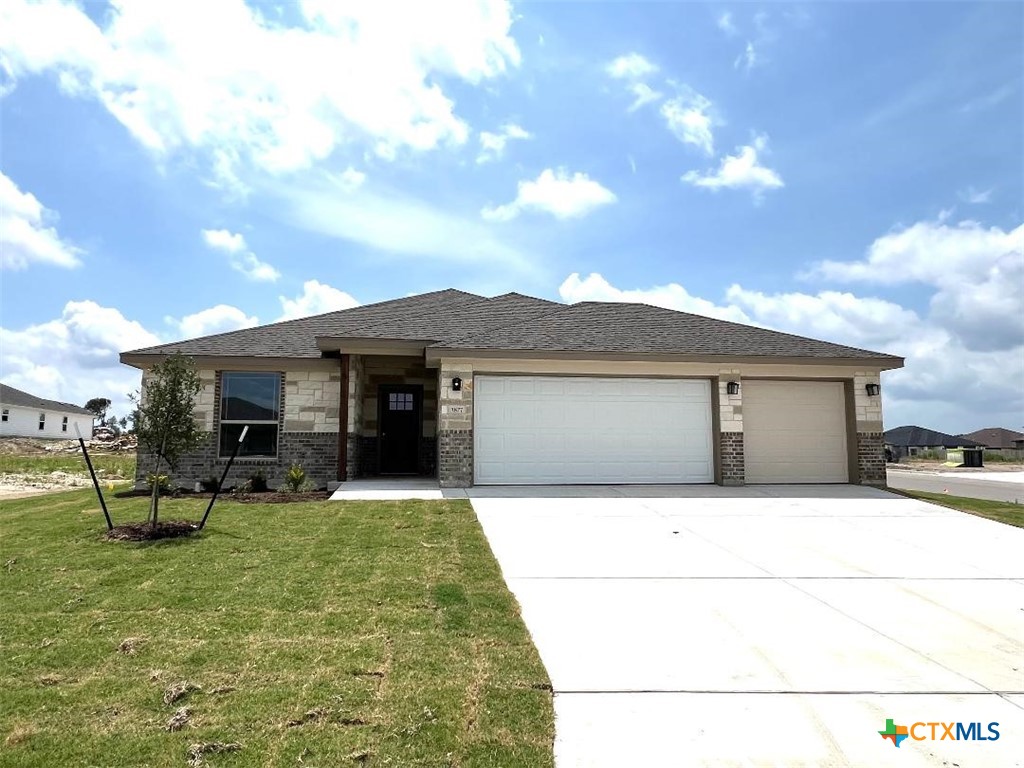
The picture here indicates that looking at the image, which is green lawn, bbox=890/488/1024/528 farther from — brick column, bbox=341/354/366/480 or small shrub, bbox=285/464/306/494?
small shrub, bbox=285/464/306/494

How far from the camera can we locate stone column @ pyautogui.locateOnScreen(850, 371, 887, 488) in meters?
14.2

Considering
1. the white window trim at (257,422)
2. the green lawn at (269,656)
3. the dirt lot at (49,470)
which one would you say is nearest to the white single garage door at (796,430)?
the green lawn at (269,656)

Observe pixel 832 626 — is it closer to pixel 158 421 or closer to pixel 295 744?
pixel 295 744

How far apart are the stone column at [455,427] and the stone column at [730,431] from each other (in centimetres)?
562

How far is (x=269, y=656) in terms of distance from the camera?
4.05m

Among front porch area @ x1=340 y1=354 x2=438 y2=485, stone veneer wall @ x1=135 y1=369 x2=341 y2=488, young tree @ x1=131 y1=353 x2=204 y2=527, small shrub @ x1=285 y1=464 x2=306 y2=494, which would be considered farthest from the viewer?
front porch area @ x1=340 y1=354 x2=438 y2=485

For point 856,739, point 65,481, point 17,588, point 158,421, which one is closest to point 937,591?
point 856,739

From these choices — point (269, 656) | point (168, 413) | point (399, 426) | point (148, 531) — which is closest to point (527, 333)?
point (399, 426)

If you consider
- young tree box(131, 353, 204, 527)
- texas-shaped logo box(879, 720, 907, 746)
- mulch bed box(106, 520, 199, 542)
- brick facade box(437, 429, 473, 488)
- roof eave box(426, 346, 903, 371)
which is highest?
roof eave box(426, 346, 903, 371)

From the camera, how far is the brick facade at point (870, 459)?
14.2m

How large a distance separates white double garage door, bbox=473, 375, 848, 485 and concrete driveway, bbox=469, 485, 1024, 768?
12.8 feet

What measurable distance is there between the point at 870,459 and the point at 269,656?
14.2 m

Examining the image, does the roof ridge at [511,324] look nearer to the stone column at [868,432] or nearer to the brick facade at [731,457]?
the brick facade at [731,457]

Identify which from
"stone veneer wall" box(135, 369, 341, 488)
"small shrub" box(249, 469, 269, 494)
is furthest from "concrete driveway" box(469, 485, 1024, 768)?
"small shrub" box(249, 469, 269, 494)
